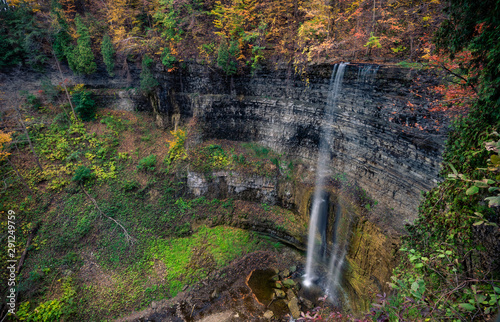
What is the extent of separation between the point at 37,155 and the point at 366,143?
944 inches

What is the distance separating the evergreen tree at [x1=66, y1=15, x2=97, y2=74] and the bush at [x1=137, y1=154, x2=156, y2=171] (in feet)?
34.4

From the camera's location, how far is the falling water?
530 inches

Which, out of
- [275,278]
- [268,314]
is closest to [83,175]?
[275,278]

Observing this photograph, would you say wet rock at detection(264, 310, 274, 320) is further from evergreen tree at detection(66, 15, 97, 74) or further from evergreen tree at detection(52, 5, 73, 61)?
evergreen tree at detection(52, 5, 73, 61)

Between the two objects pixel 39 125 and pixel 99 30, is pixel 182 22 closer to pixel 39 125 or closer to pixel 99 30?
pixel 99 30

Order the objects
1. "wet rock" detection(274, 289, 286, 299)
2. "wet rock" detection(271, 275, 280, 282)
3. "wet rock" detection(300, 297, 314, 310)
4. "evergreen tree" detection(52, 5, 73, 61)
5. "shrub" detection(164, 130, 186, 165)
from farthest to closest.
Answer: "evergreen tree" detection(52, 5, 73, 61) < "shrub" detection(164, 130, 186, 165) < "wet rock" detection(271, 275, 280, 282) < "wet rock" detection(274, 289, 286, 299) < "wet rock" detection(300, 297, 314, 310)

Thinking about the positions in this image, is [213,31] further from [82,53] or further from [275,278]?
[275,278]

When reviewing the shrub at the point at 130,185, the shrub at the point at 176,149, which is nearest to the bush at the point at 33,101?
the shrub at the point at 130,185

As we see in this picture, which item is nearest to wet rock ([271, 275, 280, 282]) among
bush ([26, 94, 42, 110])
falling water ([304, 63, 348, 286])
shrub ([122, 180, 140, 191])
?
falling water ([304, 63, 348, 286])

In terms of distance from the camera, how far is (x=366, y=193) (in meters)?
12.4

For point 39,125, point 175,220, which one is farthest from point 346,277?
point 39,125

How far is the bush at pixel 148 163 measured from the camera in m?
17.4

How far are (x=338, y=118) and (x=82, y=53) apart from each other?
2224 centimetres

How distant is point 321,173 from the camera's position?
14891 millimetres
